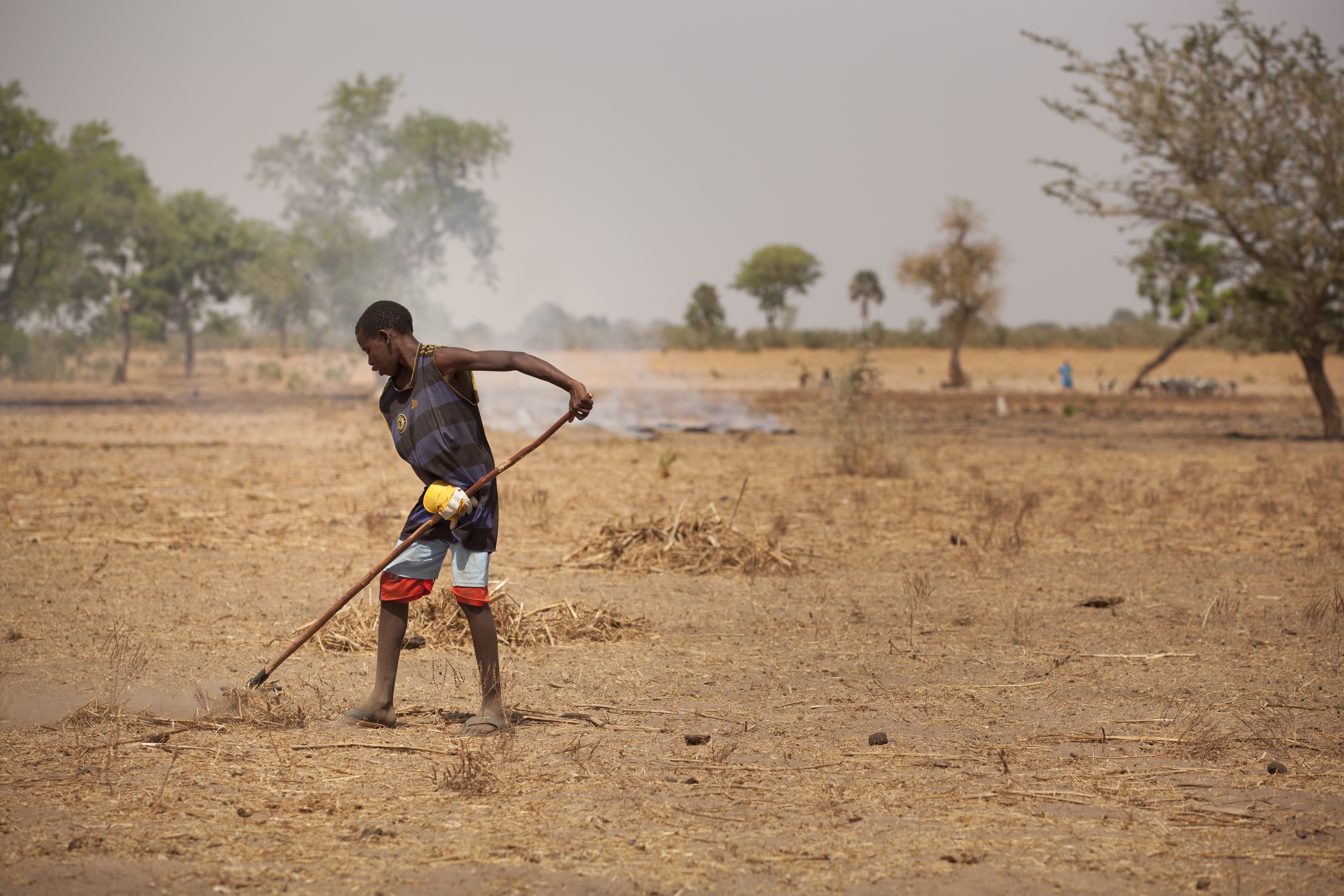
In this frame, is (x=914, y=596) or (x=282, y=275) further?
(x=282, y=275)

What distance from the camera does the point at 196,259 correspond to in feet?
140

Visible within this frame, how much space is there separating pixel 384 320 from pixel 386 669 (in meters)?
1.47

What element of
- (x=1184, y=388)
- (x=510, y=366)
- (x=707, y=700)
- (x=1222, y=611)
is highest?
(x=1184, y=388)

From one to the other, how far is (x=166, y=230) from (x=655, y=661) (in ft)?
132

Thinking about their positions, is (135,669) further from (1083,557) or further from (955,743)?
(1083,557)

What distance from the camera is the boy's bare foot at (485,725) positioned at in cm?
448

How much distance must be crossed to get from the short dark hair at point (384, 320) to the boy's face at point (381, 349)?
15 millimetres

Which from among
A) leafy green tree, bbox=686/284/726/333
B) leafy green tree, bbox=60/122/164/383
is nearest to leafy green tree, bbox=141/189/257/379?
leafy green tree, bbox=60/122/164/383

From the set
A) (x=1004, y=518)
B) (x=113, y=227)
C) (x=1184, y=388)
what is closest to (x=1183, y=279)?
(x=1184, y=388)

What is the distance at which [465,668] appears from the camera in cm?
575

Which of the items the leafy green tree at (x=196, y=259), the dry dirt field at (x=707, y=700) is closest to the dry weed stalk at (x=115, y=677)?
the dry dirt field at (x=707, y=700)

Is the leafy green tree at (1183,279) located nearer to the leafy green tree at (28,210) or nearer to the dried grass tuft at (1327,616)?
the dried grass tuft at (1327,616)

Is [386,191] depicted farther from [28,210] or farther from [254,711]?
[254,711]

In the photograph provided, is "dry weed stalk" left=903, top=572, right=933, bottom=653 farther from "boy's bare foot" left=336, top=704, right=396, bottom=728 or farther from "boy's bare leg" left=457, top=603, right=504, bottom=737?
"boy's bare foot" left=336, top=704, right=396, bottom=728
